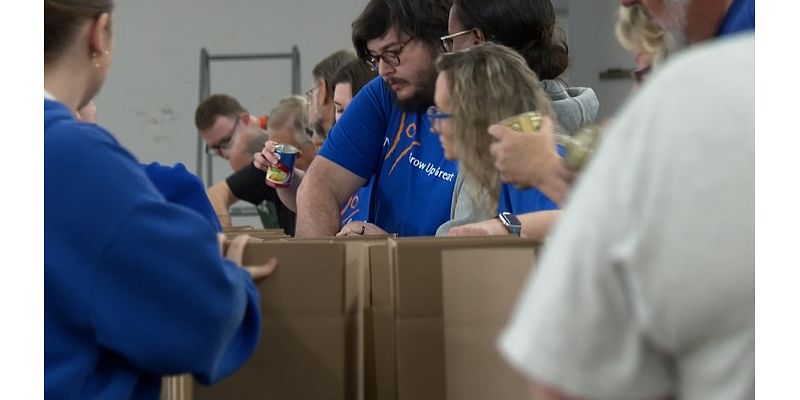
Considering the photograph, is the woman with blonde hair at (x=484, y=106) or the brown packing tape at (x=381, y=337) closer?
the brown packing tape at (x=381, y=337)

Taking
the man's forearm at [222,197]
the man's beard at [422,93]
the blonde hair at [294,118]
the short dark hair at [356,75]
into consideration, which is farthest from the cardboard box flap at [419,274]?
Answer: the blonde hair at [294,118]

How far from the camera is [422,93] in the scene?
2.13m

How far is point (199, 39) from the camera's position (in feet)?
21.5

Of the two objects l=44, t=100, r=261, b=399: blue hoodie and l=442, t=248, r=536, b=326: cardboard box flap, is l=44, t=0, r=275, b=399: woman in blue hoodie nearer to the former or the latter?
l=44, t=100, r=261, b=399: blue hoodie

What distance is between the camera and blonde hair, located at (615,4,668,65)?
1.22 m

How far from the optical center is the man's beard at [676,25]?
1.16m

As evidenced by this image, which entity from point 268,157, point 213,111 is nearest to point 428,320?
point 268,157

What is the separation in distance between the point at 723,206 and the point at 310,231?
77.4 inches

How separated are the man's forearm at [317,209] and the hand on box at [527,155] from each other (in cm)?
102

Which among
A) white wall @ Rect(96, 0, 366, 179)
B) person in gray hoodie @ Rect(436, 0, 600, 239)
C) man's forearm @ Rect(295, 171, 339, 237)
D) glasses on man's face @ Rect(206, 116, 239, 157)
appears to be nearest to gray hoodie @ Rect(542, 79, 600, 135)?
person in gray hoodie @ Rect(436, 0, 600, 239)

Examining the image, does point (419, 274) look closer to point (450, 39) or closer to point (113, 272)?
point (113, 272)

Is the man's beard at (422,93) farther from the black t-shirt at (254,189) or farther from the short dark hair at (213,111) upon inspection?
the short dark hair at (213,111)

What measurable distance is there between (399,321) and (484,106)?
20.4 inches

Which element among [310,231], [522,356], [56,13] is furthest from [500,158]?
[310,231]
